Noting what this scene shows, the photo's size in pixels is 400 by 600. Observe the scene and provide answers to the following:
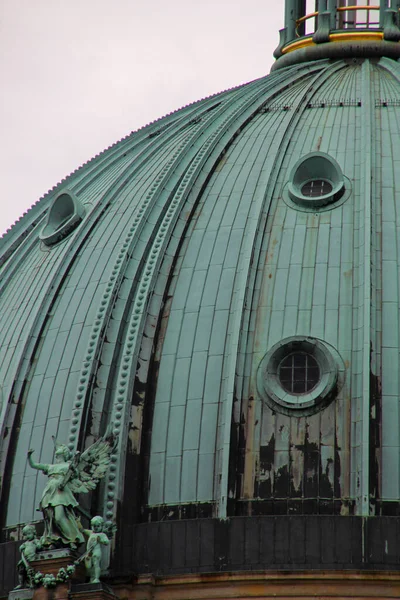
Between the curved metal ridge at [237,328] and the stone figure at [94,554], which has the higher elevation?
the curved metal ridge at [237,328]

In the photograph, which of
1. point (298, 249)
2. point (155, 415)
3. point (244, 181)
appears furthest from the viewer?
point (244, 181)


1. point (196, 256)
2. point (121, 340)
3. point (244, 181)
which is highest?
point (244, 181)

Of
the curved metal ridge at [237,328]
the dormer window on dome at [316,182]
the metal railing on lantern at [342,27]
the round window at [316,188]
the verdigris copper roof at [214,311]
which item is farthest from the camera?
the metal railing on lantern at [342,27]

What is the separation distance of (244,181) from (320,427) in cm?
921

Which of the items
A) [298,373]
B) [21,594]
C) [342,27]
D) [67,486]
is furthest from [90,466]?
[342,27]

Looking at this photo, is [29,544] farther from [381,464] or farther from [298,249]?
[298,249]

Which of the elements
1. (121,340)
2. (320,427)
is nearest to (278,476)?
(320,427)

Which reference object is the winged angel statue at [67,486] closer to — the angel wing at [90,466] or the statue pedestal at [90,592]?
the angel wing at [90,466]

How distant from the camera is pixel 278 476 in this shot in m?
37.4

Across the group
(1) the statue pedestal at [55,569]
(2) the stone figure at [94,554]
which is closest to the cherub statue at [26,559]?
(1) the statue pedestal at [55,569]

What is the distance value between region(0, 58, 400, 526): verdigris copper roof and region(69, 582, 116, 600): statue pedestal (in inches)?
111

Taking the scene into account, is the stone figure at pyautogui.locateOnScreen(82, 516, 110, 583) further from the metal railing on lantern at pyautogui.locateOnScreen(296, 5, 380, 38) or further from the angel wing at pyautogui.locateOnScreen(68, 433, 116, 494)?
the metal railing on lantern at pyautogui.locateOnScreen(296, 5, 380, 38)

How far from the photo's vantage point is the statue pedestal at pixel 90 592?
1380 inches

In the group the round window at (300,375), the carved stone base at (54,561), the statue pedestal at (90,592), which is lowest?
the statue pedestal at (90,592)
